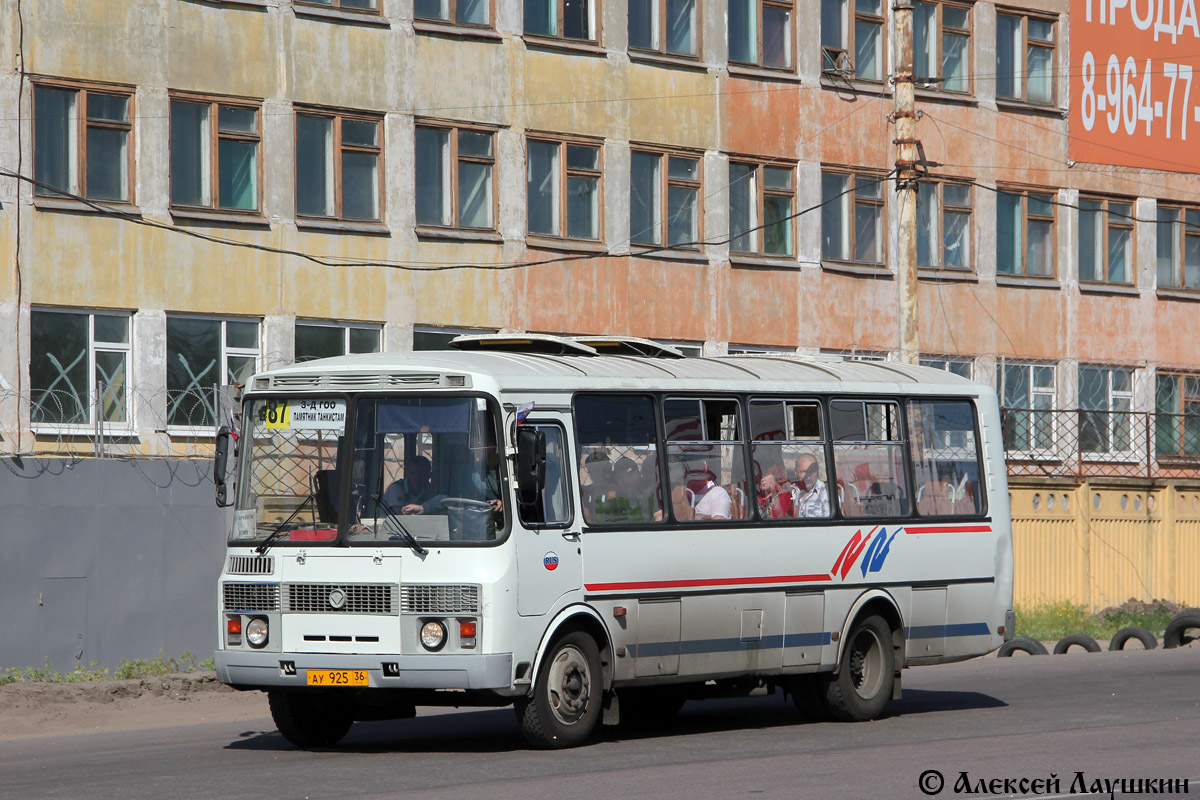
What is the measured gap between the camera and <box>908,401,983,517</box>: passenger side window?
57.6 feet

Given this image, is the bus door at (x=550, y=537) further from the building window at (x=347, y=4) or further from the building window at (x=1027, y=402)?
the building window at (x=1027, y=402)

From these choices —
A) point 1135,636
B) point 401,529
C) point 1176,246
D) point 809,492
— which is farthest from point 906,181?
point 1176,246

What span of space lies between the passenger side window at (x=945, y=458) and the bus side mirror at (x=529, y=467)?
15.8 ft

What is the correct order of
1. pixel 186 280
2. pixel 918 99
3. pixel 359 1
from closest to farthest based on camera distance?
pixel 186 280
pixel 359 1
pixel 918 99

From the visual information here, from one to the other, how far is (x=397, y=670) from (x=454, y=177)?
17182 millimetres

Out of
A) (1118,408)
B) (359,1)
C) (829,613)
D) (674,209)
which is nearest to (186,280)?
(359,1)

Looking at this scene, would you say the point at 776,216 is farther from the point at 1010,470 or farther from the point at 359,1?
the point at 359,1

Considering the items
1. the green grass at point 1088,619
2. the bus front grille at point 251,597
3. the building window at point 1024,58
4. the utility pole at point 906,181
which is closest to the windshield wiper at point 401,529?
the bus front grille at point 251,597

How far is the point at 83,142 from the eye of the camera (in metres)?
26.0

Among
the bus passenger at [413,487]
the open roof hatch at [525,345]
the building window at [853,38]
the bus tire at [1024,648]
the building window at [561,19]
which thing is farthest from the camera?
the building window at [853,38]

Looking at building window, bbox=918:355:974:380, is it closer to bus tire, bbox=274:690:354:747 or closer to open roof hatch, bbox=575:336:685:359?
open roof hatch, bbox=575:336:685:359

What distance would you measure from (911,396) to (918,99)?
18865mm

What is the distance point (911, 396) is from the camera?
1770 cm

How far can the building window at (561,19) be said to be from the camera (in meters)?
30.7
